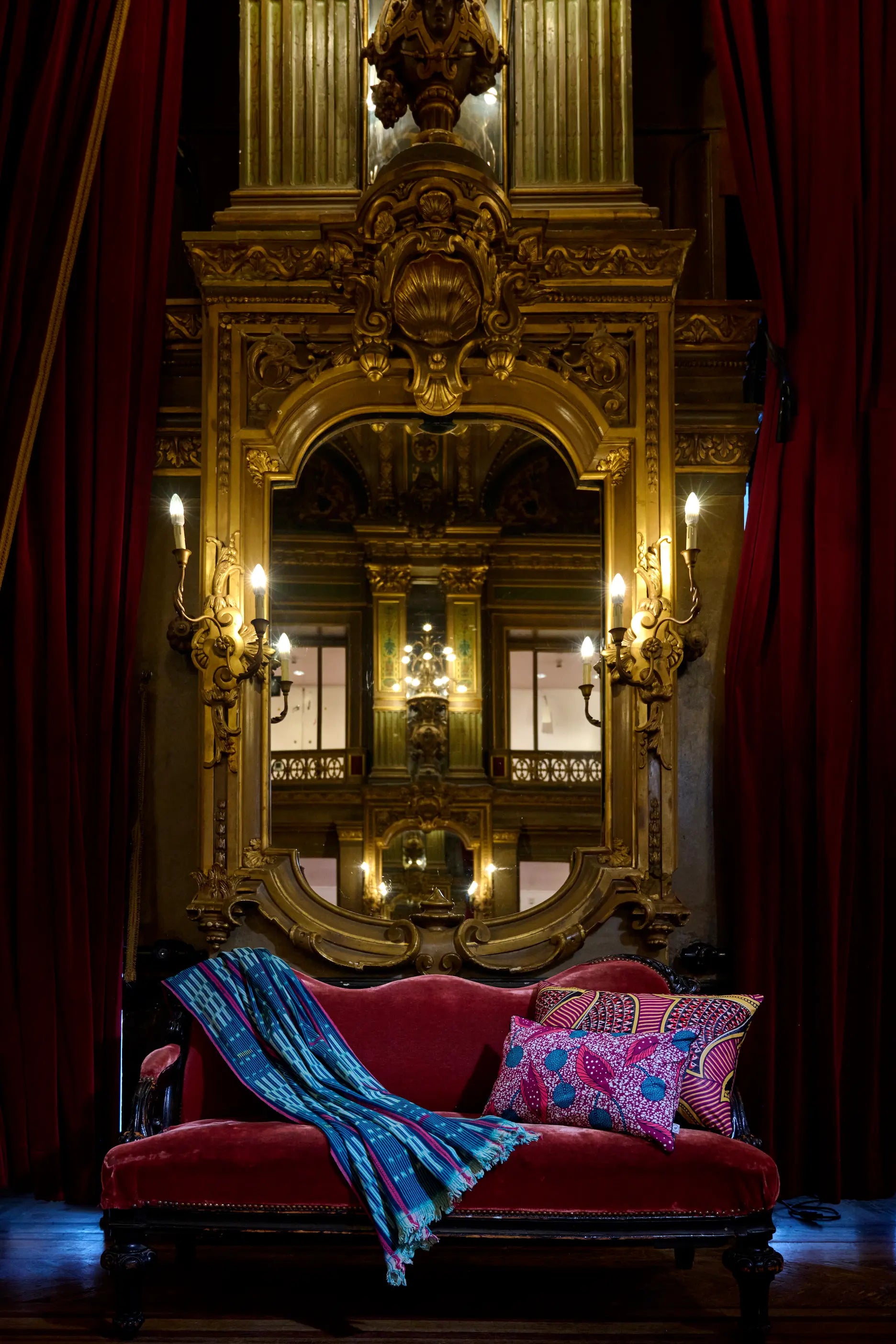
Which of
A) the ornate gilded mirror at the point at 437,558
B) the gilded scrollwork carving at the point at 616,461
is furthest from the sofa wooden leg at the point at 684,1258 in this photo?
the gilded scrollwork carving at the point at 616,461

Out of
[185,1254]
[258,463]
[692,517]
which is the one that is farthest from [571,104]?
[185,1254]

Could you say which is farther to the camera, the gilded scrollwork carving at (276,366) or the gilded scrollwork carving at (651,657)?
the gilded scrollwork carving at (276,366)

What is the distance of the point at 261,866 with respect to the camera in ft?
13.7

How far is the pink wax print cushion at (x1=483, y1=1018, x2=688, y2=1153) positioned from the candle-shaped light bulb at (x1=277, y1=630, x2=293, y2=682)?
145cm

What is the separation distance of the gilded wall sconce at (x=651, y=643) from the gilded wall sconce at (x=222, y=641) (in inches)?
46.0

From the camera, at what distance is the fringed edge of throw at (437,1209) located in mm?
2953

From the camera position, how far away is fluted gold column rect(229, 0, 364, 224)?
4.54m

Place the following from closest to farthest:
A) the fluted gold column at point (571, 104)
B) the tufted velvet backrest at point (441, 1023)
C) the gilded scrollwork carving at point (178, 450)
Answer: the tufted velvet backrest at point (441, 1023)
the gilded scrollwork carving at point (178, 450)
the fluted gold column at point (571, 104)

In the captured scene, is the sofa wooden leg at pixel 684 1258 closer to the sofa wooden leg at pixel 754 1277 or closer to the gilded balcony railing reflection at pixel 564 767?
the sofa wooden leg at pixel 754 1277

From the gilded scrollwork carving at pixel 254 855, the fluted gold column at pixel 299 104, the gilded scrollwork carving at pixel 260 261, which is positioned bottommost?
the gilded scrollwork carving at pixel 254 855

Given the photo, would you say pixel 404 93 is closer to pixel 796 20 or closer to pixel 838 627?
pixel 796 20

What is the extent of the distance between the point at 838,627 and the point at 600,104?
6.84ft

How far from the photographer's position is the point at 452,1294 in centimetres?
321

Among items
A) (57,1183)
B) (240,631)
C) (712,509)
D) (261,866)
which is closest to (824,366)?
(712,509)
